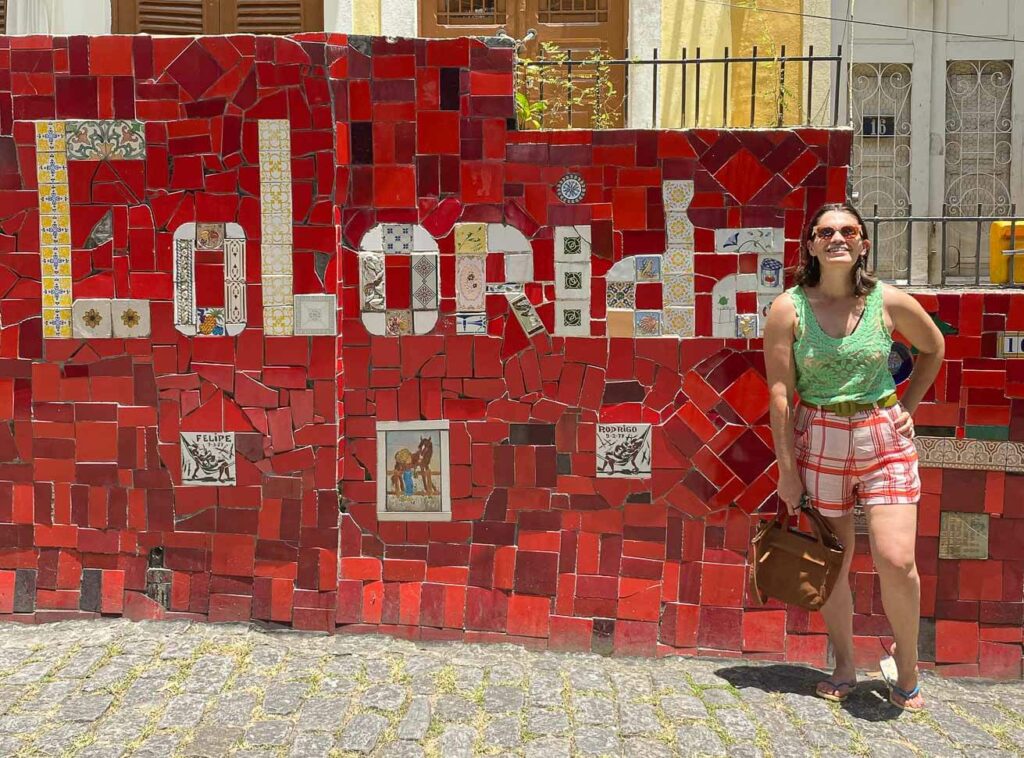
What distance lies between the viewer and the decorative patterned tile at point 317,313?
4.36 metres

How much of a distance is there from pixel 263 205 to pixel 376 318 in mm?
636

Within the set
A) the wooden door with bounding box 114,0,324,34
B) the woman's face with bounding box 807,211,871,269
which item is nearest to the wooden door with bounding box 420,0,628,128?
the wooden door with bounding box 114,0,324,34

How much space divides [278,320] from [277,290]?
0.12 meters

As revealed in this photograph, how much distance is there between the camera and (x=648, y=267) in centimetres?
432

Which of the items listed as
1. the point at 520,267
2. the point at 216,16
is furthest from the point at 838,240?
the point at 216,16

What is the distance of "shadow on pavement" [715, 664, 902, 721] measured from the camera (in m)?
3.85

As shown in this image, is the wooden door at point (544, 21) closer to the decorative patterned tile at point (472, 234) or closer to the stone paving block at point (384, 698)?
the decorative patterned tile at point (472, 234)

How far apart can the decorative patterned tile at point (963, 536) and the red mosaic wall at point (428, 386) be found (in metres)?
0.04

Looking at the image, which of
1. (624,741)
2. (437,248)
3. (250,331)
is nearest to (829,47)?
(437,248)

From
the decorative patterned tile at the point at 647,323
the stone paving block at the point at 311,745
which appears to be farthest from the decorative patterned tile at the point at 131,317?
the decorative patterned tile at the point at 647,323

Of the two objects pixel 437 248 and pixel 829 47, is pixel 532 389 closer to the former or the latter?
pixel 437 248

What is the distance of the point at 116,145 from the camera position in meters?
4.39

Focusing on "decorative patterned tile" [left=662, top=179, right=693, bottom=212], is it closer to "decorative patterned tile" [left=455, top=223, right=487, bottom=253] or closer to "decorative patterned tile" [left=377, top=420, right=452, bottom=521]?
"decorative patterned tile" [left=455, top=223, right=487, bottom=253]

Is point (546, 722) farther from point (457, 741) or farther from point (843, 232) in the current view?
point (843, 232)
